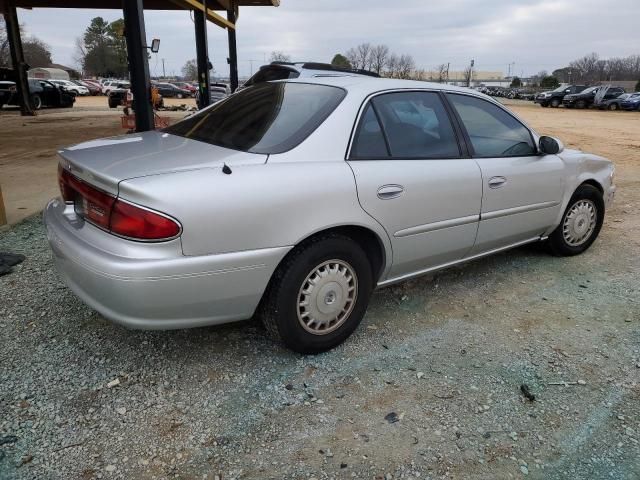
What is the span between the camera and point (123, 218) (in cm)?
235

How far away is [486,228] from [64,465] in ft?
9.48

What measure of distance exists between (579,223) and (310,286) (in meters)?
2.97

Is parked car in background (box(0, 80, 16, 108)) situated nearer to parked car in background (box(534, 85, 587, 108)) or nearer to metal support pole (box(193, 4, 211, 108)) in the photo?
metal support pole (box(193, 4, 211, 108))

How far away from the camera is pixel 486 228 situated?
3.65m

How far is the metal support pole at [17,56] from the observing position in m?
18.8

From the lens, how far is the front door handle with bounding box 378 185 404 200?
2.94 meters

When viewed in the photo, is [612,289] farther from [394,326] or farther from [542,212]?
[394,326]

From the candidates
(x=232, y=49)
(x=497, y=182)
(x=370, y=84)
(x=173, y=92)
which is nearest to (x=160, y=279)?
(x=370, y=84)

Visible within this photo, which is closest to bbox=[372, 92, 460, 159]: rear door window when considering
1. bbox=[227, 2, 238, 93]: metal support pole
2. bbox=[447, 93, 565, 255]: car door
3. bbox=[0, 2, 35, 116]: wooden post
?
bbox=[447, 93, 565, 255]: car door

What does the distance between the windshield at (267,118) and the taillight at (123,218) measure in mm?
687

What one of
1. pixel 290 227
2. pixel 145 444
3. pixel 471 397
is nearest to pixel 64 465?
pixel 145 444

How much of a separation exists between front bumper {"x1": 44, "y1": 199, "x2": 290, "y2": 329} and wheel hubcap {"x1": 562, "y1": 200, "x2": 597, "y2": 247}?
302 cm

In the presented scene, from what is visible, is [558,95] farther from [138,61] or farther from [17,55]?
[138,61]

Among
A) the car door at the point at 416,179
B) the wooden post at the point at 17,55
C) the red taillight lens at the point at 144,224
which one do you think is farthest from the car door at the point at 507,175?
the wooden post at the point at 17,55
